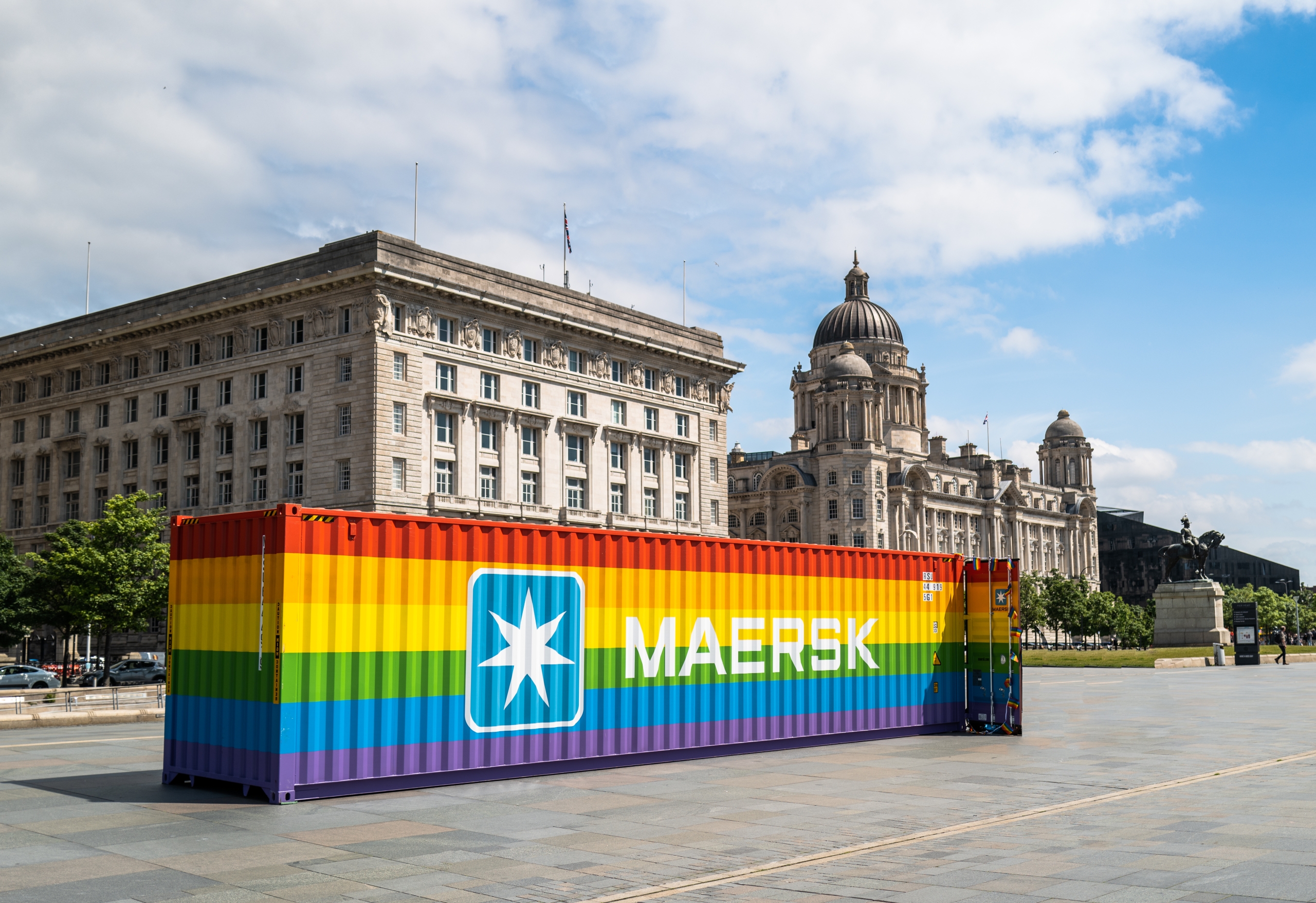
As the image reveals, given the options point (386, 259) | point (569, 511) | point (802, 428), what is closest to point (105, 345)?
point (386, 259)

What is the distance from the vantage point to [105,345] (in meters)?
81.2

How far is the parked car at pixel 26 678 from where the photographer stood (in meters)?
50.2

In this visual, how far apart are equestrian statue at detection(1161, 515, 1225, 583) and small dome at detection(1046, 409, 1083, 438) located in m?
113

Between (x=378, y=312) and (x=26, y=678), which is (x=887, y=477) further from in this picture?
(x=26, y=678)

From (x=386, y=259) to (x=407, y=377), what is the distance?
689 cm

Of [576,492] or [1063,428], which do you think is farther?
[1063,428]

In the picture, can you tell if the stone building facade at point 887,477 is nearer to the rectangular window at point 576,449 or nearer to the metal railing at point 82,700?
the rectangular window at point 576,449

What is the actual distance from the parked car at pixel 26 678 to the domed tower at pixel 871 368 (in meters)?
105

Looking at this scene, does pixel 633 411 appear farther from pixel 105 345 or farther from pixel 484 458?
pixel 105 345

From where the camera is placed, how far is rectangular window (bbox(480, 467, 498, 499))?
240 feet

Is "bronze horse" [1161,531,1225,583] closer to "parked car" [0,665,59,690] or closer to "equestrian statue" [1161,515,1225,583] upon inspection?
"equestrian statue" [1161,515,1225,583]

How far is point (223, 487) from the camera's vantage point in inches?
2950

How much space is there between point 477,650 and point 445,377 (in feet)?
180

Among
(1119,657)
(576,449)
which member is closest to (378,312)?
(576,449)
